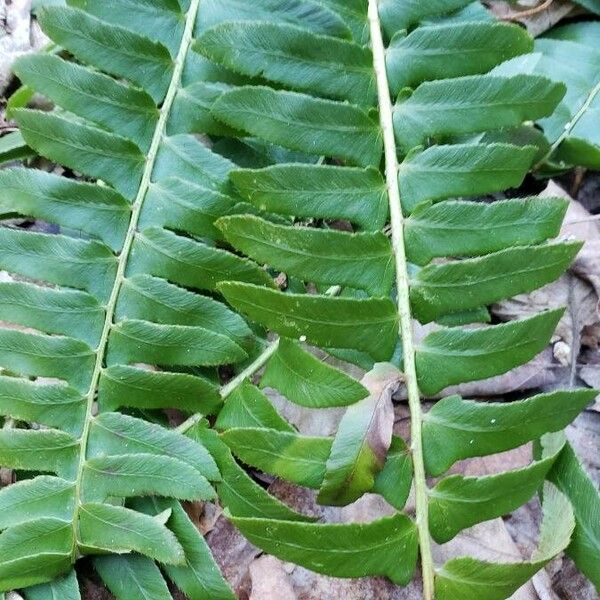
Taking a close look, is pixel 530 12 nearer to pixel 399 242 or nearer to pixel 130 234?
pixel 399 242

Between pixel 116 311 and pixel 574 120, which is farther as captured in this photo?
pixel 574 120

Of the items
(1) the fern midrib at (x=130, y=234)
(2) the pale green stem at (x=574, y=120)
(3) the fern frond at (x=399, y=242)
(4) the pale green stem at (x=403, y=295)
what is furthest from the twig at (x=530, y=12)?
(1) the fern midrib at (x=130, y=234)

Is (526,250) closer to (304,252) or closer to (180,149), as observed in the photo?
(304,252)

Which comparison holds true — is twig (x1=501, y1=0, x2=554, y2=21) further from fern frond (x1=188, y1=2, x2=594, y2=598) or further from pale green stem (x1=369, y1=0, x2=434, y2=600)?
pale green stem (x1=369, y1=0, x2=434, y2=600)

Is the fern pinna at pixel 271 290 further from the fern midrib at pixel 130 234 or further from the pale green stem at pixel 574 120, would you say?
the pale green stem at pixel 574 120

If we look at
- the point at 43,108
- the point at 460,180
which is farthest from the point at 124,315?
the point at 43,108

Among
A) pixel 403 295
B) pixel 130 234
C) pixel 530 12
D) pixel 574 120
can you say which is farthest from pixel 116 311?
pixel 530 12

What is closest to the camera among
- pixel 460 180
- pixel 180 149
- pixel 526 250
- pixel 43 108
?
pixel 526 250
